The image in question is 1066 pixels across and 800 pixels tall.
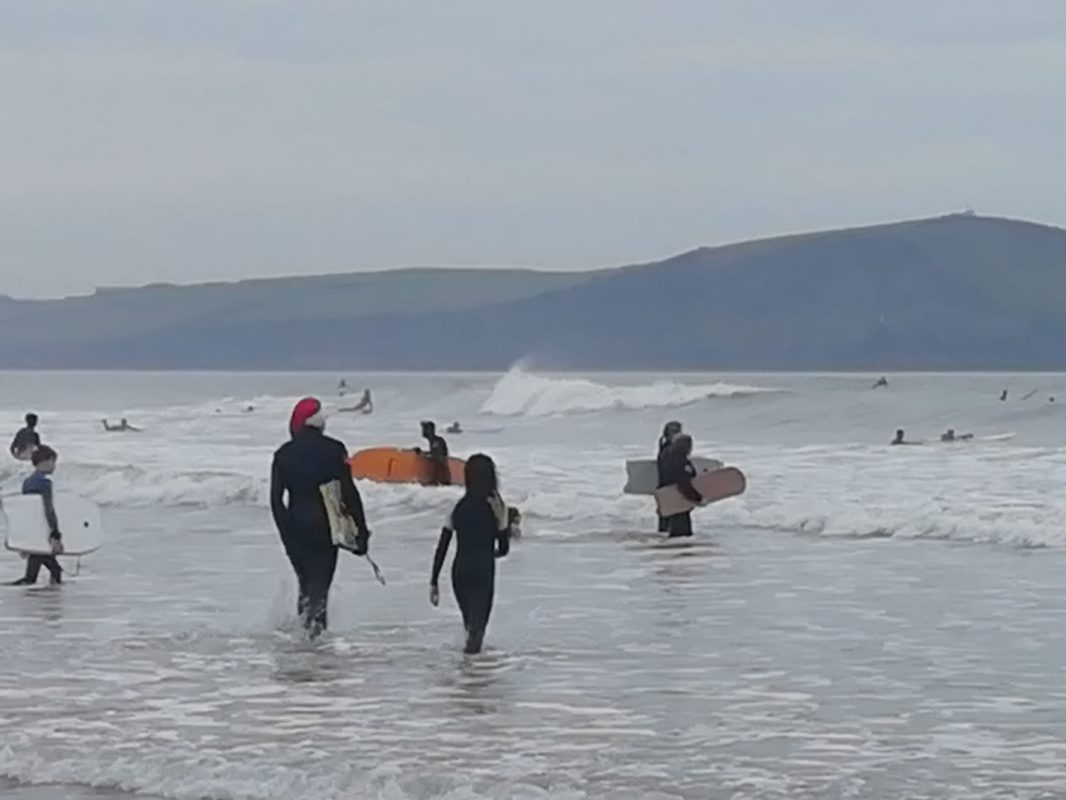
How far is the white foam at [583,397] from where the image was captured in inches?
3472

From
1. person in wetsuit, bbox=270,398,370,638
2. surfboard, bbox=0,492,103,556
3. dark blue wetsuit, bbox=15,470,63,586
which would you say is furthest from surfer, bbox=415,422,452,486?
person in wetsuit, bbox=270,398,370,638

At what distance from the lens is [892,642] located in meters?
14.6

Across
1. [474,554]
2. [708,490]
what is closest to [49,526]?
[474,554]

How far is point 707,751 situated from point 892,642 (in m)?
4.46

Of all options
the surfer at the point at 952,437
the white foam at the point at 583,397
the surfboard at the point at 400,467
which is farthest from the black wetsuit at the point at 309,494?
the white foam at the point at 583,397

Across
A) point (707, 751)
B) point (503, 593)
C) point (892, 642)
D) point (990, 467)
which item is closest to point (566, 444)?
point (990, 467)

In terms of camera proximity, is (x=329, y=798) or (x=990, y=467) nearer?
(x=329, y=798)

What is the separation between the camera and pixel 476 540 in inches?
536

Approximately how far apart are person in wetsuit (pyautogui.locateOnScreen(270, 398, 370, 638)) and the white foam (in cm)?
7270

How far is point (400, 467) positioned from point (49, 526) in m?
14.2

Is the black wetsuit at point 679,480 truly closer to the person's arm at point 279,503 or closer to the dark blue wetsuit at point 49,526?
the dark blue wetsuit at point 49,526

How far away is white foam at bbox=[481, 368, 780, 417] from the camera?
289ft

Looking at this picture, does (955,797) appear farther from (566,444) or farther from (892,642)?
(566,444)

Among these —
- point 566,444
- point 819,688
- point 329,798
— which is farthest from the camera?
point 566,444
